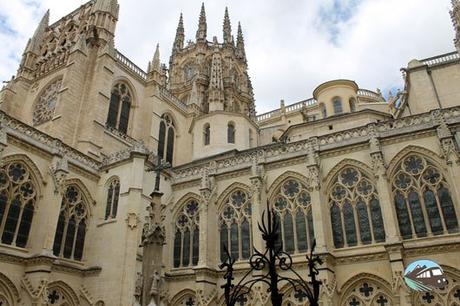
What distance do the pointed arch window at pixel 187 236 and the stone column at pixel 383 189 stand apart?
9.65 meters

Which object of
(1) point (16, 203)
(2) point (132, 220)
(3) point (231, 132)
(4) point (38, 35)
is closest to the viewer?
(1) point (16, 203)

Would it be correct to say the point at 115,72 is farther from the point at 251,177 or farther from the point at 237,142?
the point at 251,177

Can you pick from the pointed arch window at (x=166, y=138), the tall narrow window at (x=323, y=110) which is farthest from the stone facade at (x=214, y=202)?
the pointed arch window at (x=166, y=138)

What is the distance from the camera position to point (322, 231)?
55.5ft

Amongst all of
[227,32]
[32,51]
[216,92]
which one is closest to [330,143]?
[216,92]

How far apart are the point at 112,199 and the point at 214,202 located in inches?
214

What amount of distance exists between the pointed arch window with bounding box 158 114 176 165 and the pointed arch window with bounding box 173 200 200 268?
8.76 metres

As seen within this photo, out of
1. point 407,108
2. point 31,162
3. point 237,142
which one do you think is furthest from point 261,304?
Result: point 407,108

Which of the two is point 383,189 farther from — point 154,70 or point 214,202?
point 154,70

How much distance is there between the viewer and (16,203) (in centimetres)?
1694

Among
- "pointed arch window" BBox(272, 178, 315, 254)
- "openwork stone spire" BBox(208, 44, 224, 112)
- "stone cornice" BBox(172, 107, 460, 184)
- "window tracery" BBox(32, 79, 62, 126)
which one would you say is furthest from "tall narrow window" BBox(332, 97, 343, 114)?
"window tracery" BBox(32, 79, 62, 126)

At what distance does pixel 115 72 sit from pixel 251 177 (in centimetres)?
1416

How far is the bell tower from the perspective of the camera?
1667 inches

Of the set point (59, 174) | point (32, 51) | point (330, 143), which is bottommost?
point (59, 174)
